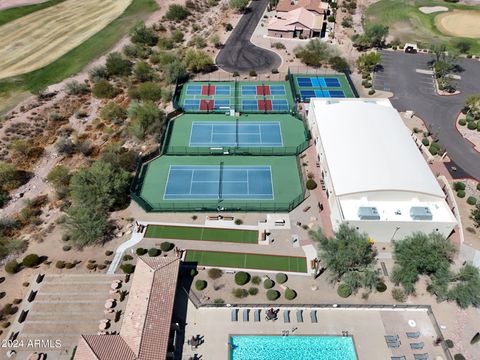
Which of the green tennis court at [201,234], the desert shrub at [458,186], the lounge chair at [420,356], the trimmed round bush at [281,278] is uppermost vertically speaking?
the desert shrub at [458,186]

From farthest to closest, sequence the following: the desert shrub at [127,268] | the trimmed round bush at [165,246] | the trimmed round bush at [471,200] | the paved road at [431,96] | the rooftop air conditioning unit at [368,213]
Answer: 1. the paved road at [431,96]
2. the trimmed round bush at [471,200]
3. the trimmed round bush at [165,246]
4. the rooftop air conditioning unit at [368,213]
5. the desert shrub at [127,268]

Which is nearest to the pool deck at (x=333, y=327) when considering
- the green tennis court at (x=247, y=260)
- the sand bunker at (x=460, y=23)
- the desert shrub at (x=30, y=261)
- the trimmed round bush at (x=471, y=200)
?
the green tennis court at (x=247, y=260)

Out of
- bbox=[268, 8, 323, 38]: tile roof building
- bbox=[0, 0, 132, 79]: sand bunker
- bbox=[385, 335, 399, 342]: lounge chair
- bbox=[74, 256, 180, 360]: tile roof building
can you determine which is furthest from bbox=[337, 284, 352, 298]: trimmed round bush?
bbox=[0, 0, 132, 79]: sand bunker

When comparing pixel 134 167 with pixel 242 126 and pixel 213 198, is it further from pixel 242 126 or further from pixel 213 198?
pixel 242 126

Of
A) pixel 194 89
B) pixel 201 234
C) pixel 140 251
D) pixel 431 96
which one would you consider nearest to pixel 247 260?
pixel 201 234

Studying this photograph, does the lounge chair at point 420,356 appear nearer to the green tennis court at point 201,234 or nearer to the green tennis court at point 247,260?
the green tennis court at point 247,260

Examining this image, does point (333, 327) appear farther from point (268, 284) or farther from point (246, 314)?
point (246, 314)

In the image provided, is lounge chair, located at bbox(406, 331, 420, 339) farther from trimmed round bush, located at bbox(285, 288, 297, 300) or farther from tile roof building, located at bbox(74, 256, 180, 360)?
tile roof building, located at bbox(74, 256, 180, 360)
